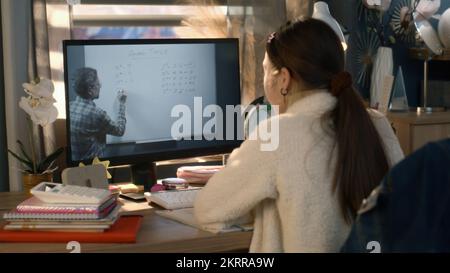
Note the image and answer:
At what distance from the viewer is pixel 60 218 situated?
6.32 feet

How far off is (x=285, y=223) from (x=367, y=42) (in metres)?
1.90

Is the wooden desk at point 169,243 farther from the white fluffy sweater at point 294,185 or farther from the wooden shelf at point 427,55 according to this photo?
the wooden shelf at point 427,55

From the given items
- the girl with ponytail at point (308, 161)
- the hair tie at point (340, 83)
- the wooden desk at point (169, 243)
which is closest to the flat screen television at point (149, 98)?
the wooden desk at point (169, 243)

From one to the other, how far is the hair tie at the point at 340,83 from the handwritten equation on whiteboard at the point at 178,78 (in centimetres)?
82

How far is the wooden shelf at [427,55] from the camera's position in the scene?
3.42m

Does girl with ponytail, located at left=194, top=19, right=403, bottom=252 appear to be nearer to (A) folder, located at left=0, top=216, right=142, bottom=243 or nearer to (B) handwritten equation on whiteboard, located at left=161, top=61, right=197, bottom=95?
(A) folder, located at left=0, top=216, right=142, bottom=243

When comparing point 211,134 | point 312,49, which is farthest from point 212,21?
point 312,49

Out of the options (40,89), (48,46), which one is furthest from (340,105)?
(48,46)

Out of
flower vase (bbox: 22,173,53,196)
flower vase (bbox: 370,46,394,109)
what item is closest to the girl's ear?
flower vase (bbox: 22,173,53,196)

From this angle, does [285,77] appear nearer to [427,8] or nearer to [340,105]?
[340,105]

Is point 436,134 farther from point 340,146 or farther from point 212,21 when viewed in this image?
point 340,146

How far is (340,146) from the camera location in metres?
1.79

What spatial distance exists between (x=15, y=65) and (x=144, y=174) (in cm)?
56

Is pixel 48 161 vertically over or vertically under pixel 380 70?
under
